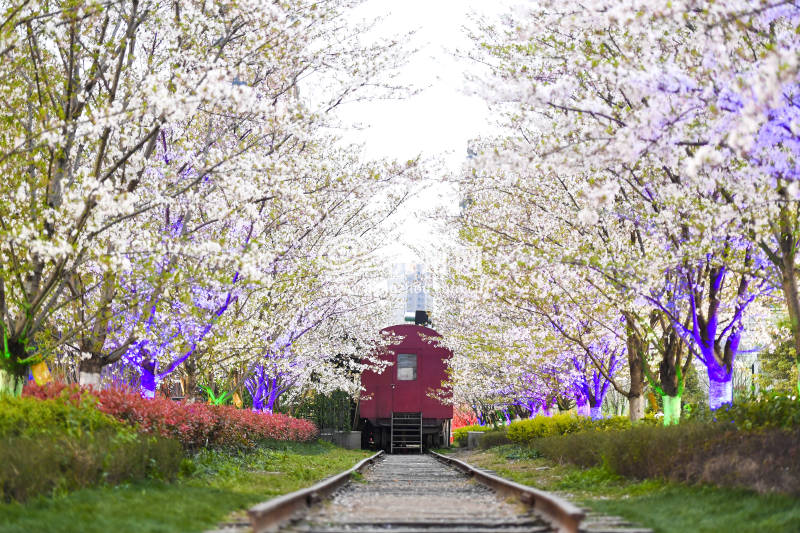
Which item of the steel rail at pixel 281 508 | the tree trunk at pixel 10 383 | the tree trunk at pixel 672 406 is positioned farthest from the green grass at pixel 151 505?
the tree trunk at pixel 672 406

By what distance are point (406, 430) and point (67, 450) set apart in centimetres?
3102

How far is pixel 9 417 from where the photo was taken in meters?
8.24

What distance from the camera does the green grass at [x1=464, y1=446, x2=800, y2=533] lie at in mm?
6324

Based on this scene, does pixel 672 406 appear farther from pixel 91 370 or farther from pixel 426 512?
pixel 91 370

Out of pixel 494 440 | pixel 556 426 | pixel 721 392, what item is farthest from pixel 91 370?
pixel 494 440

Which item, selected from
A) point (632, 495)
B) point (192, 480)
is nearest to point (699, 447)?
point (632, 495)

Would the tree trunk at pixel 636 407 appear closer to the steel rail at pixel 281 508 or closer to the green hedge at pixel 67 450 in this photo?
the steel rail at pixel 281 508

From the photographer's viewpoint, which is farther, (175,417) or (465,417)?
(465,417)

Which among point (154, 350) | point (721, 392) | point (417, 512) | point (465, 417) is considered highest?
point (154, 350)

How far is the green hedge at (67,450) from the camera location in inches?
265

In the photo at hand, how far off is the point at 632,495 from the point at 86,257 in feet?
26.1

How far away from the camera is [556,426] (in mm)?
21031

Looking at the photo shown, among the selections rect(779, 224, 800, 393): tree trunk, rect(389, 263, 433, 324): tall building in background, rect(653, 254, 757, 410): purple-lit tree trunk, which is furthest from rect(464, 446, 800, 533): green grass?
rect(389, 263, 433, 324): tall building in background

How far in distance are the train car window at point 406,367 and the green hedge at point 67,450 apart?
2792 centimetres
